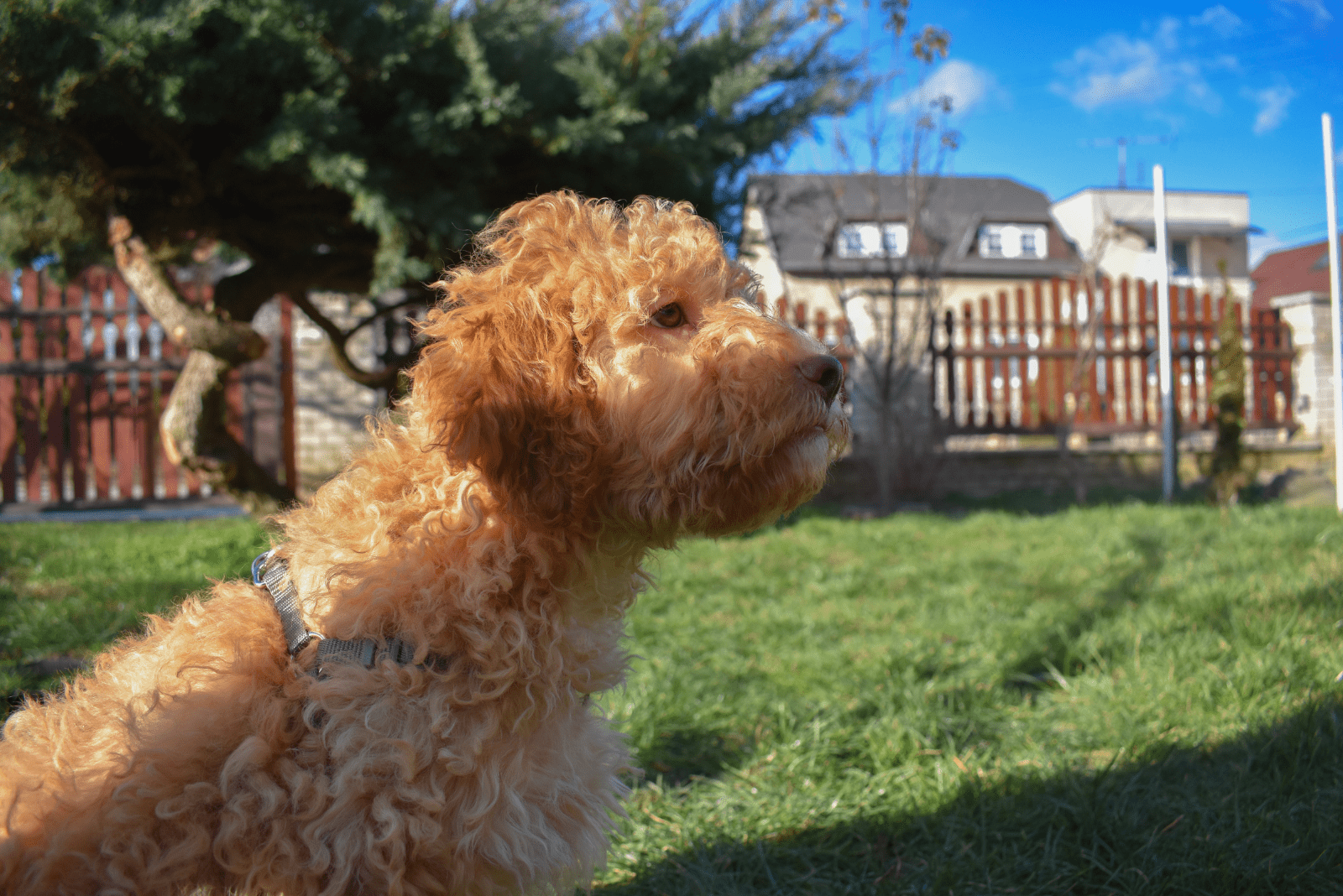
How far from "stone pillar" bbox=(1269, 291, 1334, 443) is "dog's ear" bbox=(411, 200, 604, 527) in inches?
556

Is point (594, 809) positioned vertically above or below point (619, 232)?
below

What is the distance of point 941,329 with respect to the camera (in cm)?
1119

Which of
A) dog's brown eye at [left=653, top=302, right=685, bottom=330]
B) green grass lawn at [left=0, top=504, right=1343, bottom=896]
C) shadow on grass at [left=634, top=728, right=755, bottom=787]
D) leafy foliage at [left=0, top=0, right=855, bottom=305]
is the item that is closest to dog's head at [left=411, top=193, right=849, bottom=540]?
dog's brown eye at [left=653, top=302, right=685, bottom=330]

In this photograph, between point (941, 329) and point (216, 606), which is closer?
point (216, 606)

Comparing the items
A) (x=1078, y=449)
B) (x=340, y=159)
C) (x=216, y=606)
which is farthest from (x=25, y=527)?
(x=1078, y=449)

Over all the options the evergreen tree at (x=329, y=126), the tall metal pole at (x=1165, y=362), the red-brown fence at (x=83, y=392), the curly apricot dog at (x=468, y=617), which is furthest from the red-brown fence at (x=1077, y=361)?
the curly apricot dog at (x=468, y=617)

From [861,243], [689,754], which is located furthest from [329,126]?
[861,243]

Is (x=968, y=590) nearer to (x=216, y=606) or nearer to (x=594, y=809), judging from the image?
(x=594, y=809)

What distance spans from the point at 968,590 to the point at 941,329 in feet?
22.5

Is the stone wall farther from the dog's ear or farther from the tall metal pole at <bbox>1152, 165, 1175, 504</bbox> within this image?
the tall metal pole at <bbox>1152, 165, 1175, 504</bbox>

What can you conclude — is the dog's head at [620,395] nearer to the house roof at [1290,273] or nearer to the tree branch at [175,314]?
the tree branch at [175,314]

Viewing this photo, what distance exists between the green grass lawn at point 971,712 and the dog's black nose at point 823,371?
1.50 meters

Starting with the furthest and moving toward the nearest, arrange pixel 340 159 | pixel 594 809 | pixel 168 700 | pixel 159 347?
1. pixel 159 347
2. pixel 340 159
3. pixel 594 809
4. pixel 168 700

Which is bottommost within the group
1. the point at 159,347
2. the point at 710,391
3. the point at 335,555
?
the point at 335,555
